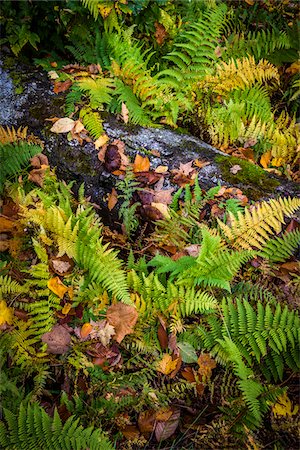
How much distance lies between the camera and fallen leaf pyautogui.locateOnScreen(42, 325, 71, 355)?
2.59 meters

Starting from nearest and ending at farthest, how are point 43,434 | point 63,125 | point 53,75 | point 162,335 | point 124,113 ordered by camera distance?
point 43,434
point 162,335
point 63,125
point 124,113
point 53,75

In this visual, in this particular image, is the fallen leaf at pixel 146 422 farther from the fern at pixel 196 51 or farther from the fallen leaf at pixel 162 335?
the fern at pixel 196 51

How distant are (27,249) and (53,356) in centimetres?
83

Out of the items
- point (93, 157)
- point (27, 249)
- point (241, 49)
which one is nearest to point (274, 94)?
point (241, 49)

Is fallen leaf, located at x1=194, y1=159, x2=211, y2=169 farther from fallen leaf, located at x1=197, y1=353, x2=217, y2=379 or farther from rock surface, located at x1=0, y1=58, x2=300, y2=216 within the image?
fallen leaf, located at x1=197, y1=353, x2=217, y2=379

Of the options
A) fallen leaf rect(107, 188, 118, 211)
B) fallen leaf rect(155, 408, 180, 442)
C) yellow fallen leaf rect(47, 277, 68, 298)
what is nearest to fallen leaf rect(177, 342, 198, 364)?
fallen leaf rect(155, 408, 180, 442)

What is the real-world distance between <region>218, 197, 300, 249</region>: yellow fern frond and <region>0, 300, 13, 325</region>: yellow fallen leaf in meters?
1.55

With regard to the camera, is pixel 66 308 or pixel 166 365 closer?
pixel 166 365

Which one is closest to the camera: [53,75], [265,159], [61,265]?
[61,265]

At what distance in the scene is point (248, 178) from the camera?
3.48 metres

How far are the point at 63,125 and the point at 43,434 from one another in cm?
252

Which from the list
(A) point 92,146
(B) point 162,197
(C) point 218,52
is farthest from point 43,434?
(C) point 218,52

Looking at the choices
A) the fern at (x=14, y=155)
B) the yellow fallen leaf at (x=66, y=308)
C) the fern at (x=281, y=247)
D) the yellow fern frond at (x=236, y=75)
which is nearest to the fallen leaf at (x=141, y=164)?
the fern at (x=14, y=155)

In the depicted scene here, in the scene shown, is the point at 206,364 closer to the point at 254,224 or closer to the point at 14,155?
the point at 254,224
